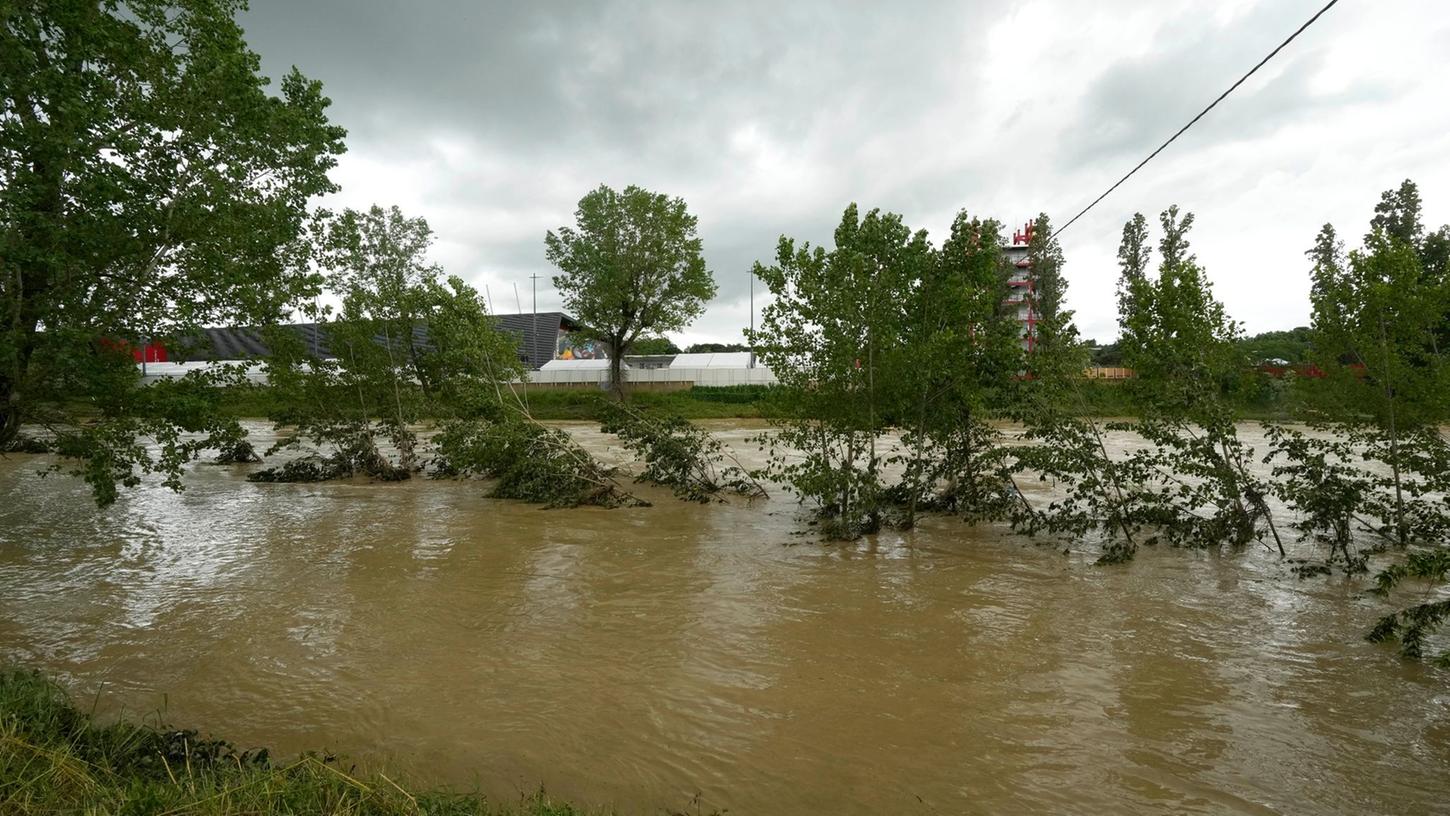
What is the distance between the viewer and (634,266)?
40.3 m

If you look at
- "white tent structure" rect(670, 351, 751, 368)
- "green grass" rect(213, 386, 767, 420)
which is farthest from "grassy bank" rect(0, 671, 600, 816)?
"white tent structure" rect(670, 351, 751, 368)

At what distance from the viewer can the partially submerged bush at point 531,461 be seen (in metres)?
15.3

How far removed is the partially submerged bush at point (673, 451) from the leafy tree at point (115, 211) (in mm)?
7472

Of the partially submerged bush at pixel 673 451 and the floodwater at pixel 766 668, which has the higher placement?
the partially submerged bush at pixel 673 451

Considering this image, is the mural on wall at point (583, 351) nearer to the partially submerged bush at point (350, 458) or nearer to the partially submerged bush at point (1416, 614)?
the partially submerged bush at point (350, 458)

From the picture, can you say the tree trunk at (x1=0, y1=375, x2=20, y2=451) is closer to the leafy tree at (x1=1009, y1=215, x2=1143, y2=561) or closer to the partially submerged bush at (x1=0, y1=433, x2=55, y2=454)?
the partially submerged bush at (x1=0, y1=433, x2=55, y2=454)

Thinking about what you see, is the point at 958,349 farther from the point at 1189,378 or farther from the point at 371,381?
the point at 371,381

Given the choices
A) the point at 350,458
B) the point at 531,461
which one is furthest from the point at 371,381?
the point at 531,461

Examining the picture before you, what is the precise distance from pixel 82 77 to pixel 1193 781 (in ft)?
47.0

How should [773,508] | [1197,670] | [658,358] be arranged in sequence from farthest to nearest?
[658,358] < [773,508] < [1197,670]

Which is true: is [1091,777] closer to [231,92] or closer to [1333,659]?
[1333,659]

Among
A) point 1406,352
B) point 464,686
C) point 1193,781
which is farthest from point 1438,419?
point 464,686

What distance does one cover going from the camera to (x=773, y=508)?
49.4 ft

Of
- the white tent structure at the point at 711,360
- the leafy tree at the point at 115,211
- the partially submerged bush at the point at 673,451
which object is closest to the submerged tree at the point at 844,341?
the partially submerged bush at the point at 673,451
